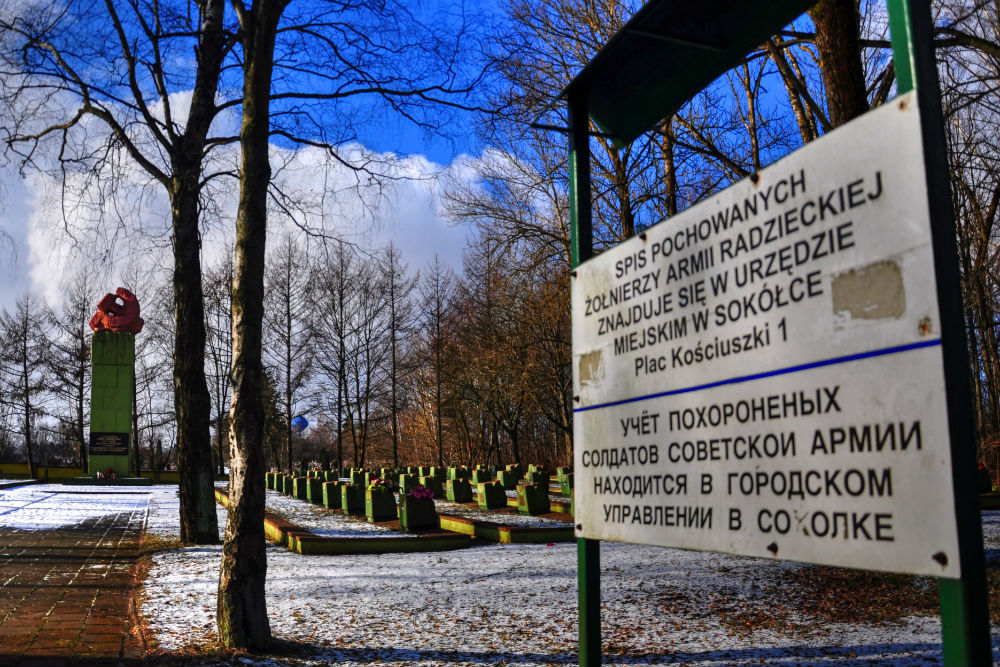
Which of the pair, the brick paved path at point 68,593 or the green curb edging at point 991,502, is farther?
the green curb edging at point 991,502

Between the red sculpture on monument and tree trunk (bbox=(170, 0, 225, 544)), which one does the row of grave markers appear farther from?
the red sculpture on monument

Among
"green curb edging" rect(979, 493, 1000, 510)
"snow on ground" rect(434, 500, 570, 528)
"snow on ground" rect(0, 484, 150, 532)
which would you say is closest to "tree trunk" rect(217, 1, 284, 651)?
"snow on ground" rect(434, 500, 570, 528)

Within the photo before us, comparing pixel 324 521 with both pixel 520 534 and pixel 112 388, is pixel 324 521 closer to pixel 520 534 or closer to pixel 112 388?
pixel 520 534

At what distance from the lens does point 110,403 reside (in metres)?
31.0

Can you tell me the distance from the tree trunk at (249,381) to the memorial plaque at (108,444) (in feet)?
95.8

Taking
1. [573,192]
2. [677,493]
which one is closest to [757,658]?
[677,493]

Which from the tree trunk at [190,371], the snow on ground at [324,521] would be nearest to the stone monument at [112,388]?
the snow on ground at [324,521]

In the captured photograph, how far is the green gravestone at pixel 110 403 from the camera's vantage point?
30719 millimetres

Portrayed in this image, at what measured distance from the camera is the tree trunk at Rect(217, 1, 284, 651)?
16.9 feet

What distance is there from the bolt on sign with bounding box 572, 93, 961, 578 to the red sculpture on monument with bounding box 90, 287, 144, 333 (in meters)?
33.4

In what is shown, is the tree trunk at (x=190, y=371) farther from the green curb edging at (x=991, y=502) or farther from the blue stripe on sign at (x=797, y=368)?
the green curb edging at (x=991, y=502)

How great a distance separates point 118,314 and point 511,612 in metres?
30.9

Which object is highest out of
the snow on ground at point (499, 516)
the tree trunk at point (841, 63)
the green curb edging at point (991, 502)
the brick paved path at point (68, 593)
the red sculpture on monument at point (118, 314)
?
the red sculpture on monument at point (118, 314)

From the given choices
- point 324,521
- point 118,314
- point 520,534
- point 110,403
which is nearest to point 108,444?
point 110,403
